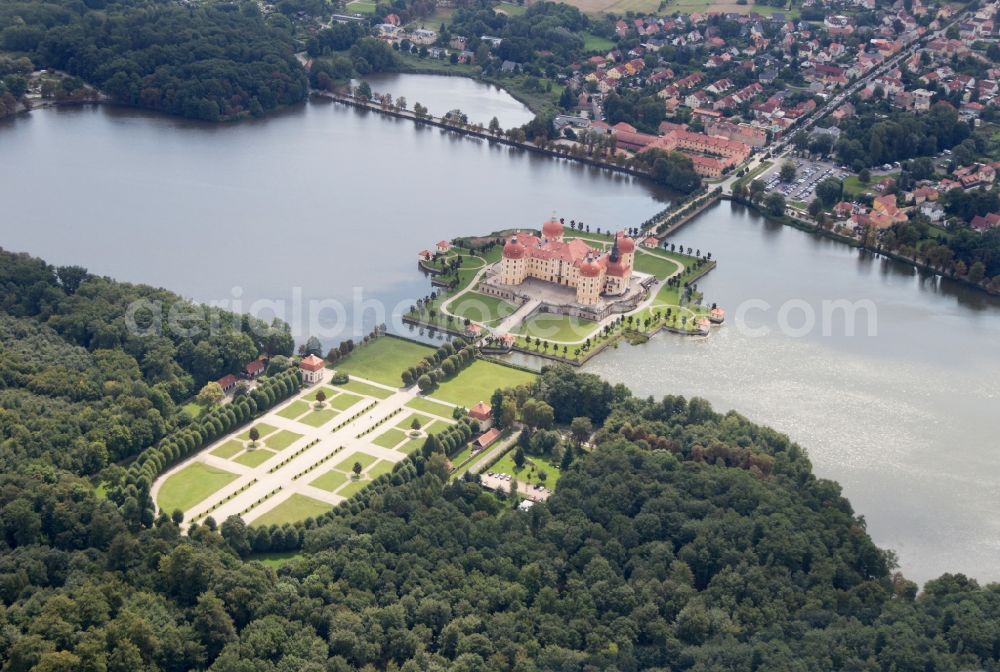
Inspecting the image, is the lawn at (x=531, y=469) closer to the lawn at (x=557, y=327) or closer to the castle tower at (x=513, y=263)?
the lawn at (x=557, y=327)

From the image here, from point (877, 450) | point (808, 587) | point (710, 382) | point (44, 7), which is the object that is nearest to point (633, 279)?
point (710, 382)

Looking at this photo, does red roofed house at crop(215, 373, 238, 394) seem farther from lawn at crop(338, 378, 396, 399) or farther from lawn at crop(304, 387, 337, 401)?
lawn at crop(338, 378, 396, 399)

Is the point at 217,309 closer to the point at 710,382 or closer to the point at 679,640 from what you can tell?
the point at 710,382

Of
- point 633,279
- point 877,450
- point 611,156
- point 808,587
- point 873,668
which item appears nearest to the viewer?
point 873,668

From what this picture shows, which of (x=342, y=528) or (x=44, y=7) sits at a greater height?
(x=44, y=7)

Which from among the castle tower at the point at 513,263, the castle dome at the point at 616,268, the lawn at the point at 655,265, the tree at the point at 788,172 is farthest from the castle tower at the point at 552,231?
the tree at the point at 788,172

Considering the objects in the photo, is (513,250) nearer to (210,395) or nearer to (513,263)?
(513,263)

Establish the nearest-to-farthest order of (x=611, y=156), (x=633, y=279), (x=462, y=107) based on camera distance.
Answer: (x=633, y=279)
(x=611, y=156)
(x=462, y=107)
